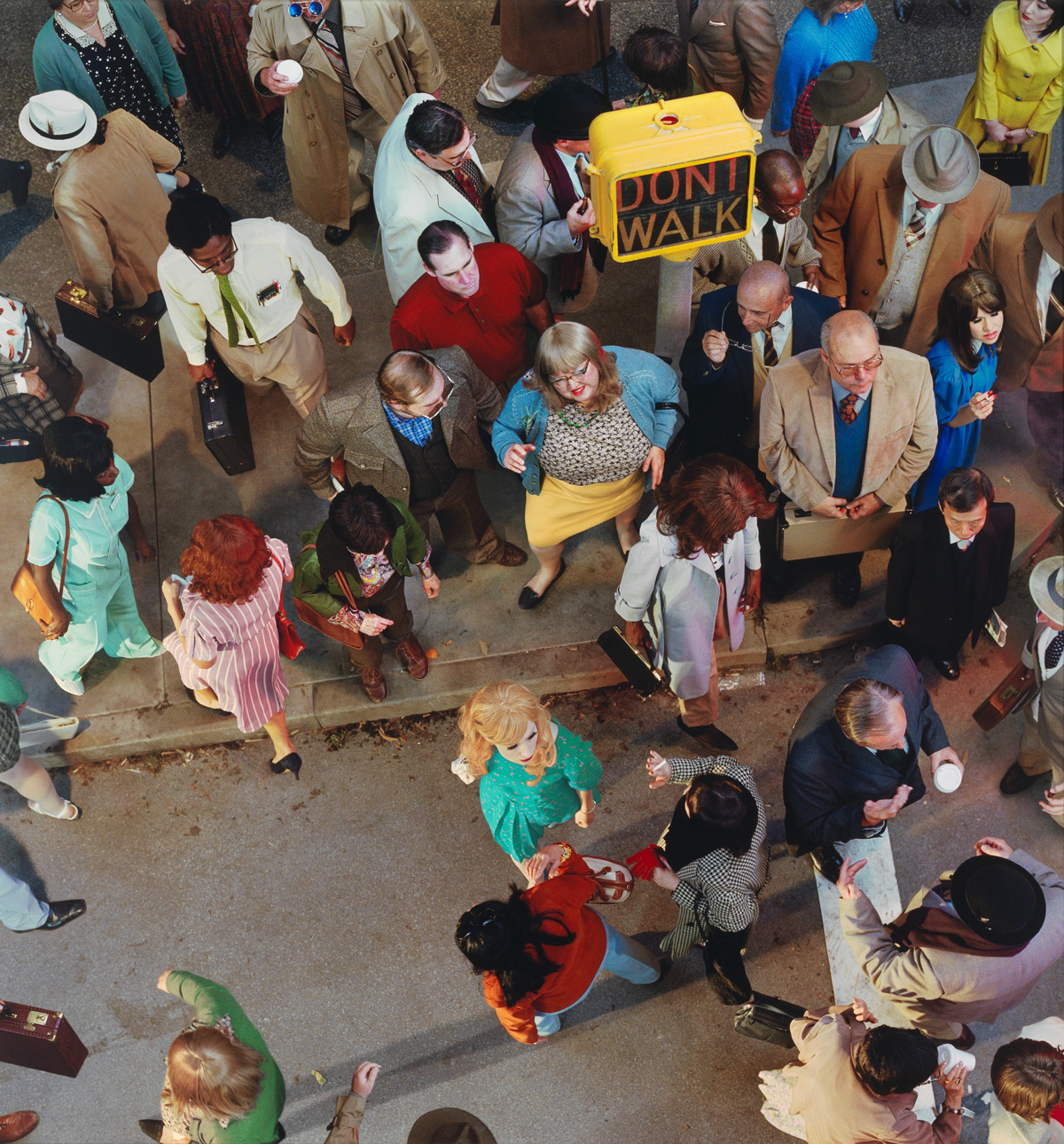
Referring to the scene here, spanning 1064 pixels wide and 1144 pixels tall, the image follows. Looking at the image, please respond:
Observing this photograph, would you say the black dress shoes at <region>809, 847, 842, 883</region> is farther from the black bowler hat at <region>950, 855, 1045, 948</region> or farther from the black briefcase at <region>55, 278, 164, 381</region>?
the black briefcase at <region>55, 278, 164, 381</region>

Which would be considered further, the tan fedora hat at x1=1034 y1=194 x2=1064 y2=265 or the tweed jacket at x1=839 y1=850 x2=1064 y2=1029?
the tan fedora hat at x1=1034 y1=194 x2=1064 y2=265

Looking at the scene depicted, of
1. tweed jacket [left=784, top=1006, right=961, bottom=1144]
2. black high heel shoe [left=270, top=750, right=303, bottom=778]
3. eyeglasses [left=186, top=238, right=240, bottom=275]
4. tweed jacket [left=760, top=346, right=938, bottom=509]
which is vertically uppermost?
eyeglasses [left=186, top=238, right=240, bottom=275]

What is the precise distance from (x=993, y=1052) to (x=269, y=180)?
22.6 feet

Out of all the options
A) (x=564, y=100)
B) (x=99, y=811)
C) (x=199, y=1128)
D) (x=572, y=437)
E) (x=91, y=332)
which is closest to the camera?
(x=199, y=1128)

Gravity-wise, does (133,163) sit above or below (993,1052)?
above

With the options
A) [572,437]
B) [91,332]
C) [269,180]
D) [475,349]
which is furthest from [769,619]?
[269,180]

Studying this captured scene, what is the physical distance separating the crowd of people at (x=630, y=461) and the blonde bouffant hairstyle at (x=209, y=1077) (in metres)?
0.01

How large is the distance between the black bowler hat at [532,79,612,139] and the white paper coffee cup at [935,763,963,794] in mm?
3370

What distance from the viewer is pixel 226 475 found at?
607 centimetres

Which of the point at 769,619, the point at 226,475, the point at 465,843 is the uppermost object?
the point at 226,475

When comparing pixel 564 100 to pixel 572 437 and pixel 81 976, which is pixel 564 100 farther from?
pixel 81 976

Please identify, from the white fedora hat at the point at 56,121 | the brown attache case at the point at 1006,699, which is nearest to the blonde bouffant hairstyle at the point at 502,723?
the brown attache case at the point at 1006,699

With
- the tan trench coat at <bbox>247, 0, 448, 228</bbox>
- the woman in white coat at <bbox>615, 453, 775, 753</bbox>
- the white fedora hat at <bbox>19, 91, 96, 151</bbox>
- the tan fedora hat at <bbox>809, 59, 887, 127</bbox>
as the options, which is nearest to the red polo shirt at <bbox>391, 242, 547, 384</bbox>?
the woman in white coat at <bbox>615, 453, 775, 753</bbox>

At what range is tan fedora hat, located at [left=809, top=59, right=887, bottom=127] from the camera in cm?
522
